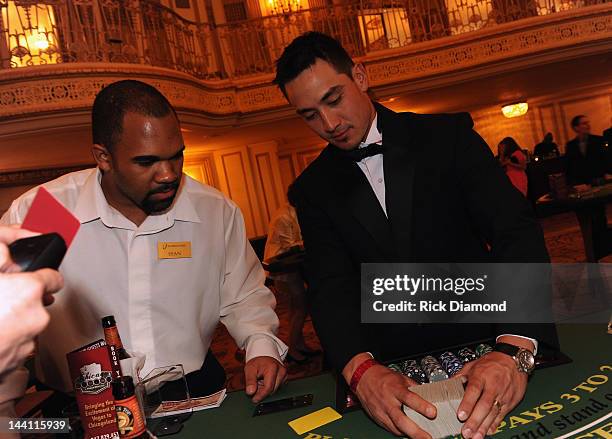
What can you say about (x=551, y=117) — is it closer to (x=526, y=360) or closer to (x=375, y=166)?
(x=375, y=166)

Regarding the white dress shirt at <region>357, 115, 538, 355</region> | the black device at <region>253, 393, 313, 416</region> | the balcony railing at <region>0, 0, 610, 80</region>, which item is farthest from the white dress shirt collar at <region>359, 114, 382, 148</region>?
the balcony railing at <region>0, 0, 610, 80</region>

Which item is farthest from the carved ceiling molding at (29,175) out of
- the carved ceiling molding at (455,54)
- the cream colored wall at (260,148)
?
the carved ceiling molding at (455,54)

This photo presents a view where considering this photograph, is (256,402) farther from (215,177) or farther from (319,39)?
(215,177)

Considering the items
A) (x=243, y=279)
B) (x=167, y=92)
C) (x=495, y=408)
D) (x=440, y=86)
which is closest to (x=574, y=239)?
(x=440, y=86)

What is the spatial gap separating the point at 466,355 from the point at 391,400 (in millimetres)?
319

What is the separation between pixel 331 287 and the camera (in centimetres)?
168

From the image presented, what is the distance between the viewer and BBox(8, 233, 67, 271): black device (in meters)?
0.67

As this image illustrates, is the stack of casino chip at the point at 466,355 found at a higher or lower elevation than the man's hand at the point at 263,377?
higher

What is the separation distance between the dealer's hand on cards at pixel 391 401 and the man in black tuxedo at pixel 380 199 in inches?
8.8

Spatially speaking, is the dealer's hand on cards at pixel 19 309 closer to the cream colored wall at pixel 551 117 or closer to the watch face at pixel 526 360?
the watch face at pixel 526 360

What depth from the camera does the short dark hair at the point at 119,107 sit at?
1755 millimetres

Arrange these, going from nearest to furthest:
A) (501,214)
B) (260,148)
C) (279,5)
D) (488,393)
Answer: (488,393)
(501,214)
(279,5)
(260,148)

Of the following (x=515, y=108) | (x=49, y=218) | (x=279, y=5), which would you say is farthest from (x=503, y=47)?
(x=49, y=218)

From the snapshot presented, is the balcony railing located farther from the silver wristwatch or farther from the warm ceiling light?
the silver wristwatch
